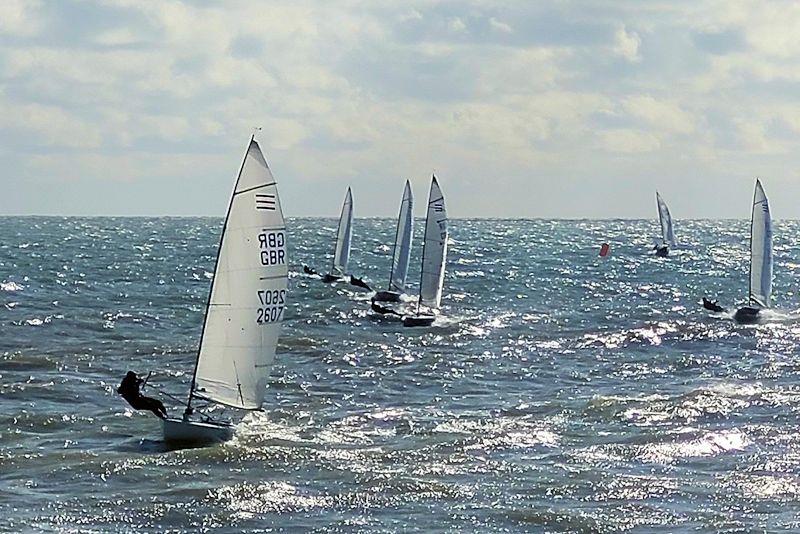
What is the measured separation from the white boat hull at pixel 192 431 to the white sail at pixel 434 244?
26795 millimetres

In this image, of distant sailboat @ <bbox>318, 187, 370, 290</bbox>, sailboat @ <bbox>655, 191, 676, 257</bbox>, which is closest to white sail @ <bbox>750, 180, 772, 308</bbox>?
distant sailboat @ <bbox>318, 187, 370, 290</bbox>

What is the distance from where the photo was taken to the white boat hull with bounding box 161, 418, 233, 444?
27.6 metres

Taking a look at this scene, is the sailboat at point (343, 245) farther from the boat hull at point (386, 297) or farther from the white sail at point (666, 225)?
the white sail at point (666, 225)

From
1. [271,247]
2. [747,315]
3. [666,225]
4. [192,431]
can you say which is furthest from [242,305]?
[666,225]

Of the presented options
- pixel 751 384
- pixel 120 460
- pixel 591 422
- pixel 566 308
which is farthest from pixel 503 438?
pixel 566 308

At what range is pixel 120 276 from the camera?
2923 inches

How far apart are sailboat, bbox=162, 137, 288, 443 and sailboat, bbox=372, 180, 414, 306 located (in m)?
33.1

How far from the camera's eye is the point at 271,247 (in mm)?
27984

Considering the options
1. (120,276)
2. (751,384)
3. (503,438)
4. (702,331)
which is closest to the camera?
(503,438)

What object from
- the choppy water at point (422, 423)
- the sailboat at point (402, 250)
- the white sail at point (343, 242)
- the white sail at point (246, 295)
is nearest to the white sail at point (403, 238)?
the sailboat at point (402, 250)

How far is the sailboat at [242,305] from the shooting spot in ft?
90.1

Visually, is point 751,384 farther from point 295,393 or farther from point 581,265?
point 581,265

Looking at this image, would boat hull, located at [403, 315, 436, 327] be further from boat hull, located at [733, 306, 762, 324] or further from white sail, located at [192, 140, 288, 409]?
white sail, located at [192, 140, 288, 409]

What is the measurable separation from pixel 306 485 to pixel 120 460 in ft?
14.6
